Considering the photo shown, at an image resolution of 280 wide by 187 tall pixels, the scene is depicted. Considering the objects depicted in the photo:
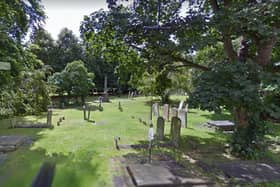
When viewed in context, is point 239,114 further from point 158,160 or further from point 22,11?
point 22,11

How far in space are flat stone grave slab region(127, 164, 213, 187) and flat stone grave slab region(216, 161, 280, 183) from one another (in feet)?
3.02

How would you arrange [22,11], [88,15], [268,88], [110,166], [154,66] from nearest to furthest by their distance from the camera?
[268,88] → [110,166] → [88,15] → [154,66] → [22,11]

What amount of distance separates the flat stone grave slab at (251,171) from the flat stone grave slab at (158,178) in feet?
3.02

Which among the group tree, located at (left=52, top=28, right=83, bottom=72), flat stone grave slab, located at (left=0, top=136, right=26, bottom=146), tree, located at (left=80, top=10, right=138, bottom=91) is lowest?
flat stone grave slab, located at (left=0, top=136, right=26, bottom=146)

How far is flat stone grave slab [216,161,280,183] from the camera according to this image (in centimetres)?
503

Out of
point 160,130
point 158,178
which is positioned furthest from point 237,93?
point 160,130

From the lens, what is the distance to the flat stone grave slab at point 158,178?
450cm

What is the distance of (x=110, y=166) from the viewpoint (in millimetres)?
5656

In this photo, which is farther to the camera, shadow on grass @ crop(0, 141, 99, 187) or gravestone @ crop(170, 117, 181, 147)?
gravestone @ crop(170, 117, 181, 147)

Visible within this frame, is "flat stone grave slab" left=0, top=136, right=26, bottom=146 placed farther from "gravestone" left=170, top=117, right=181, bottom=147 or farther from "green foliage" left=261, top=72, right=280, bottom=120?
"green foliage" left=261, top=72, right=280, bottom=120

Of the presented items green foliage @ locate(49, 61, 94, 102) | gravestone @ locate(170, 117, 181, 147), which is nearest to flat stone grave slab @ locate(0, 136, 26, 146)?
gravestone @ locate(170, 117, 181, 147)

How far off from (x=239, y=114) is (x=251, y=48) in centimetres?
209

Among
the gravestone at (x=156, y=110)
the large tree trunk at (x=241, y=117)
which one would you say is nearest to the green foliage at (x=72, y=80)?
the gravestone at (x=156, y=110)

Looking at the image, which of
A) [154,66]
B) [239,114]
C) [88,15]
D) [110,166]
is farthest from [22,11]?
[239,114]
